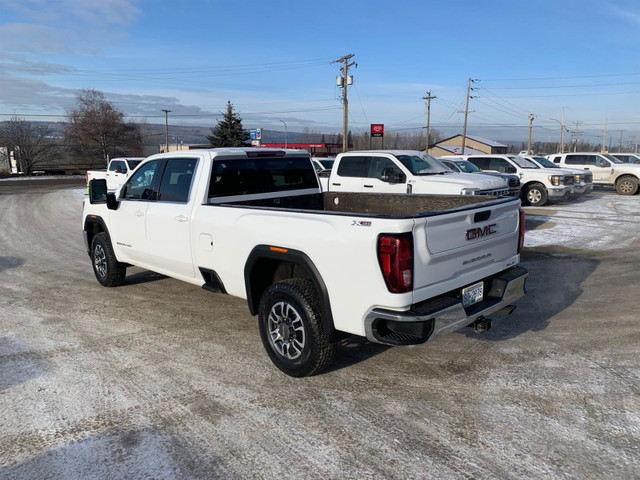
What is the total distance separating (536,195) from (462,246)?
14572mm

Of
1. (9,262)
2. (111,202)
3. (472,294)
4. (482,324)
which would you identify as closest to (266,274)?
(472,294)

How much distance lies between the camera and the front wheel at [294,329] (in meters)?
3.80

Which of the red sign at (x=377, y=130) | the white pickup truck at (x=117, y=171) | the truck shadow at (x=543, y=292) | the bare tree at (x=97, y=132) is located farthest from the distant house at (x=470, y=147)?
the truck shadow at (x=543, y=292)

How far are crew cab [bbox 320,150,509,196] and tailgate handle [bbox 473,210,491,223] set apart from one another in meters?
6.43

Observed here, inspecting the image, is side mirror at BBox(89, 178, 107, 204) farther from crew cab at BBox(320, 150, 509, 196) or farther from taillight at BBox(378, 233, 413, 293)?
crew cab at BBox(320, 150, 509, 196)

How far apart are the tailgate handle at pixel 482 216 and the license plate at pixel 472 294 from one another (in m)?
0.53

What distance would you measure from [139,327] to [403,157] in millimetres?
8120

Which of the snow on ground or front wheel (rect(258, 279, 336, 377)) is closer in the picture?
front wheel (rect(258, 279, 336, 377))

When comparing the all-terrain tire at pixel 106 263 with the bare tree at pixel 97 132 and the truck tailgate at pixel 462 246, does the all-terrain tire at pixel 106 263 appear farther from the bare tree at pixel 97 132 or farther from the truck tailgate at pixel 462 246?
the bare tree at pixel 97 132

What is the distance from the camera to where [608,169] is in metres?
21.4

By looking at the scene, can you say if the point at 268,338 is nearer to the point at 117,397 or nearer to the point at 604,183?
the point at 117,397

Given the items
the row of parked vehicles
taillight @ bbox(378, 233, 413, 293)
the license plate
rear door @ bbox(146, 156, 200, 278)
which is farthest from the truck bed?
the row of parked vehicles

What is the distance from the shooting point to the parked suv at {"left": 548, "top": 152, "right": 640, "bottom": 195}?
814 inches

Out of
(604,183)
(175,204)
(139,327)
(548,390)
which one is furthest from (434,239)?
(604,183)
